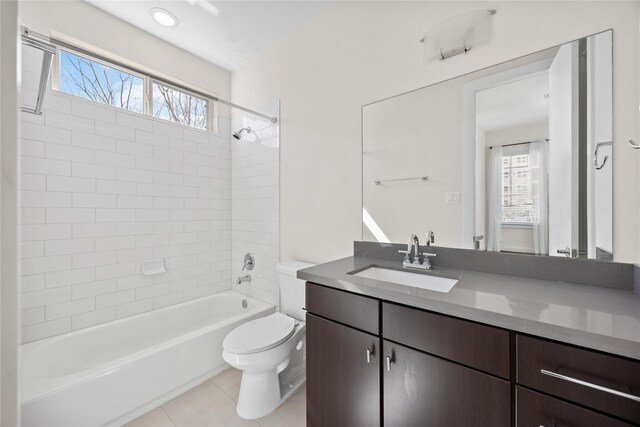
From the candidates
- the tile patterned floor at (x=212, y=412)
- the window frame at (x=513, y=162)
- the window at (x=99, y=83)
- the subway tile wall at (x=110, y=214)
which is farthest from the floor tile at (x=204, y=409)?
the window at (x=99, y=83)

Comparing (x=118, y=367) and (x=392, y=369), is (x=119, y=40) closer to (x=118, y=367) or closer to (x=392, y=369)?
(x=118, y=367)

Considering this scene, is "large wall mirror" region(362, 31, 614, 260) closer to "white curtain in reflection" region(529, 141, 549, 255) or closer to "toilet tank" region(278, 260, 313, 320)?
"white curtain in reflection" region(529, 141, 549, 255)

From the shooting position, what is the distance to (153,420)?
160 centimetres

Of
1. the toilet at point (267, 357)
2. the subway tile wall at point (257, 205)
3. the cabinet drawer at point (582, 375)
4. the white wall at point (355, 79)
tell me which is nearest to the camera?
the cabinet drawer at point (582, 375)

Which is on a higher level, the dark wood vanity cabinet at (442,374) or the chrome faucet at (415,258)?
the chrome faucet at (415,258)

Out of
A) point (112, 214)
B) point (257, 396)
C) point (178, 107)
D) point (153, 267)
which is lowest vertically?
point (257, 396)

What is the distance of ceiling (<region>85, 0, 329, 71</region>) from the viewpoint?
1.96 m

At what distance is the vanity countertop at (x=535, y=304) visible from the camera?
0.68m

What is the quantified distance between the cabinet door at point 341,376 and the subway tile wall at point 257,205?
1.14 m

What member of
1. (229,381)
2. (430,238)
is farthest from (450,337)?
(229,381)

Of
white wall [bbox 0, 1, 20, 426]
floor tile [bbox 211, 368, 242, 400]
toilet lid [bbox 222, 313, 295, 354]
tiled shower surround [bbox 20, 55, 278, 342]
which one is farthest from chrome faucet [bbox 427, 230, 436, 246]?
floor tile [bbox 211, 368, 242, 400]

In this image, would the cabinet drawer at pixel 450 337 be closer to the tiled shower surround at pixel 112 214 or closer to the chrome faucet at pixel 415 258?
the chrome faucet at pixel 415 258

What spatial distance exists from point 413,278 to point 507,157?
0.76 meters

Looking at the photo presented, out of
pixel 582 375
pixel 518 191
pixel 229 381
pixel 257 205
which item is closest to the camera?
pixel 582 375
